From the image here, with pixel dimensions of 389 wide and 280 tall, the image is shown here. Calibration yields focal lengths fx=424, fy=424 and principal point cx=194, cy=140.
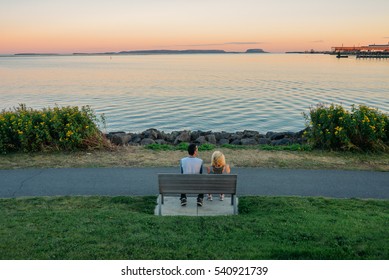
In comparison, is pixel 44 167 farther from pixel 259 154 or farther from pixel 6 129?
pixel 259 154

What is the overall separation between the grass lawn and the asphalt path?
0.90 metres

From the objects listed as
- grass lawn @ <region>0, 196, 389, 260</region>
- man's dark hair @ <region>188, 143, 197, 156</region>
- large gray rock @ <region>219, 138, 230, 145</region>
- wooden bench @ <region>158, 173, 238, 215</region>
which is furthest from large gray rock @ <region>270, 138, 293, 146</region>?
wooden bench @ <region>158, 173, 238, 215</region>

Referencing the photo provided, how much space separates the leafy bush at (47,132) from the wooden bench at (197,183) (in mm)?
6327

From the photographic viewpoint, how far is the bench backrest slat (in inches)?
295

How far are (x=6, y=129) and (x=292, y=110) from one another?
87.8 feet

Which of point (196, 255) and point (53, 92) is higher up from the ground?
point (196, 255)

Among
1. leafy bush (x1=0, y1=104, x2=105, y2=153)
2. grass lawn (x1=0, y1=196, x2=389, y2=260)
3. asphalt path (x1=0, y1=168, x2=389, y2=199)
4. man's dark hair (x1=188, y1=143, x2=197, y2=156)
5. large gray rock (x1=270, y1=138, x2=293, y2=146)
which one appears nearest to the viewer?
grass lawn (x1=0, y1=196, x2=389, y2=260)

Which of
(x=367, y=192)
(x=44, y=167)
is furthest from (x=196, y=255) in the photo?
(x=44, y=167)

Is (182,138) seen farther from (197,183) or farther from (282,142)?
(197,183)

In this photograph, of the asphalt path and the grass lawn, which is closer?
the grass lawn

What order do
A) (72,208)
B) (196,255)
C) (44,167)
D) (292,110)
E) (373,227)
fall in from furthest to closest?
1. (292,110)
2. (44,167)
3. (72,208)
4. (373,227)
5. (196,255)

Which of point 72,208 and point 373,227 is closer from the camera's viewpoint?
point 373,227

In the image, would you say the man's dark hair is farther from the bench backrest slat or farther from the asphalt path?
the asphalt path

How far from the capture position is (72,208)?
8.09 meters
